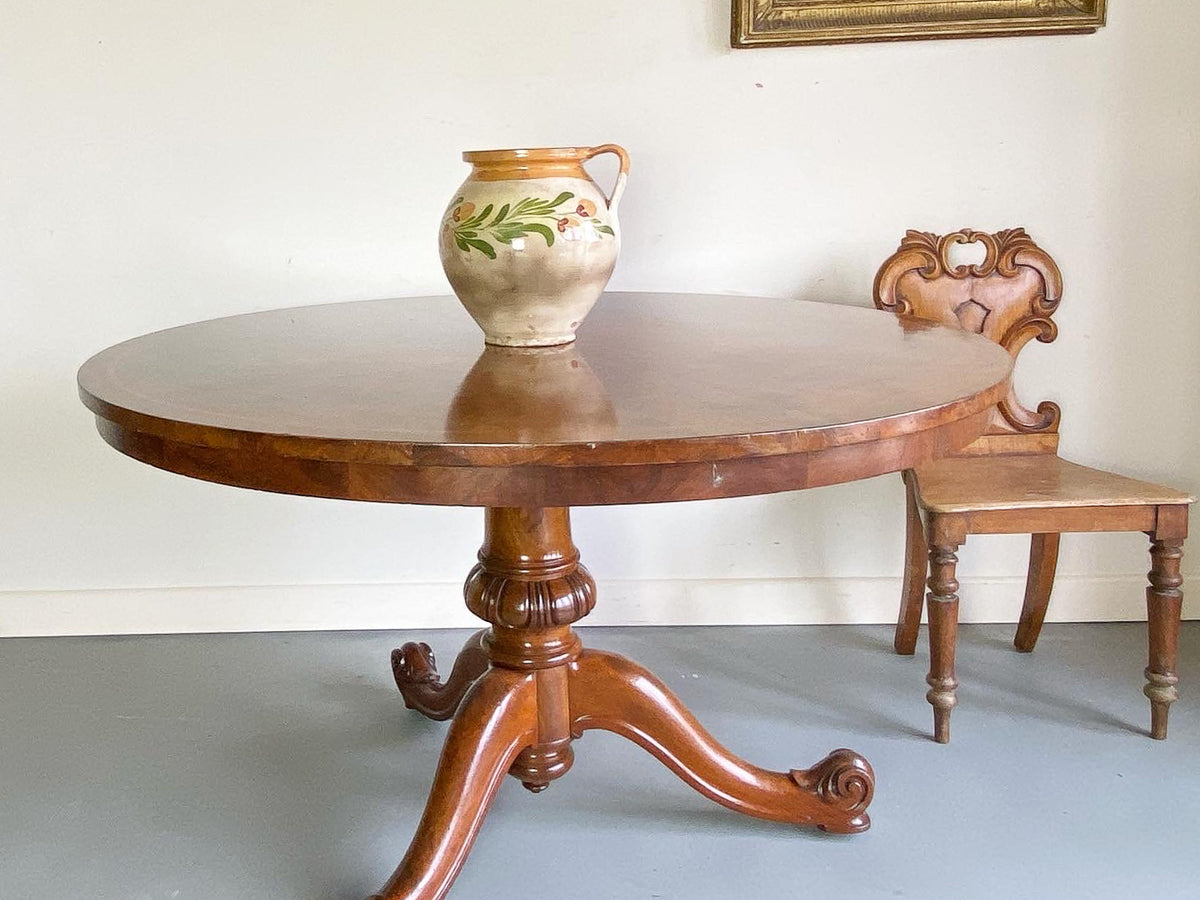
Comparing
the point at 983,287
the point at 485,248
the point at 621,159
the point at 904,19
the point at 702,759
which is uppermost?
the point at 904,19

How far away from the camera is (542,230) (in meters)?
1.49

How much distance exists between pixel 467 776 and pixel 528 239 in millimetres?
769

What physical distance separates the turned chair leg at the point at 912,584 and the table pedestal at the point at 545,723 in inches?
28.2

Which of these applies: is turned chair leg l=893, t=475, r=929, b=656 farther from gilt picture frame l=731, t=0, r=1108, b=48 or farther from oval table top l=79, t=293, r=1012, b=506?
gilt picture frame l=731, t=0, r=1108, b=48

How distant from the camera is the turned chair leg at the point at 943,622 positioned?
81.8 inches

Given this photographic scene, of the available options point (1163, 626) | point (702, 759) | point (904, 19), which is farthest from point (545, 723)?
point (904, 19)

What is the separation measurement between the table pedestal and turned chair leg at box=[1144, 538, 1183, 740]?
2.24ft

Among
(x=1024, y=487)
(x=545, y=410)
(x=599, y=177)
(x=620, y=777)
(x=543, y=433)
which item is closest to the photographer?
A: (x=543, y=433)

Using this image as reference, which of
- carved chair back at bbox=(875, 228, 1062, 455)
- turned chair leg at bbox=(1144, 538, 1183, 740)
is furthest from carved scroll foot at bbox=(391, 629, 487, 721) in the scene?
Result: turned chair leg at bbox=(1144, 538, 1183, 740)

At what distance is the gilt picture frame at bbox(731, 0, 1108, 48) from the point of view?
2322 mm

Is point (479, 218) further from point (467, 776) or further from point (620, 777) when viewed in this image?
point (620, 777)

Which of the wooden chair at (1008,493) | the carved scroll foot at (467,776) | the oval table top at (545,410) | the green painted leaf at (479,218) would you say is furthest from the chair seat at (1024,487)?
the green painted leaf at (479,218)

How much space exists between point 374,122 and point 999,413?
1437 millimetres

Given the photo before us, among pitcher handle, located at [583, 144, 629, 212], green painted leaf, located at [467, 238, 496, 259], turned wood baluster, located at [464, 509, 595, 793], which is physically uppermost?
pitcher handle, located at [583, 144, 629, 212]
